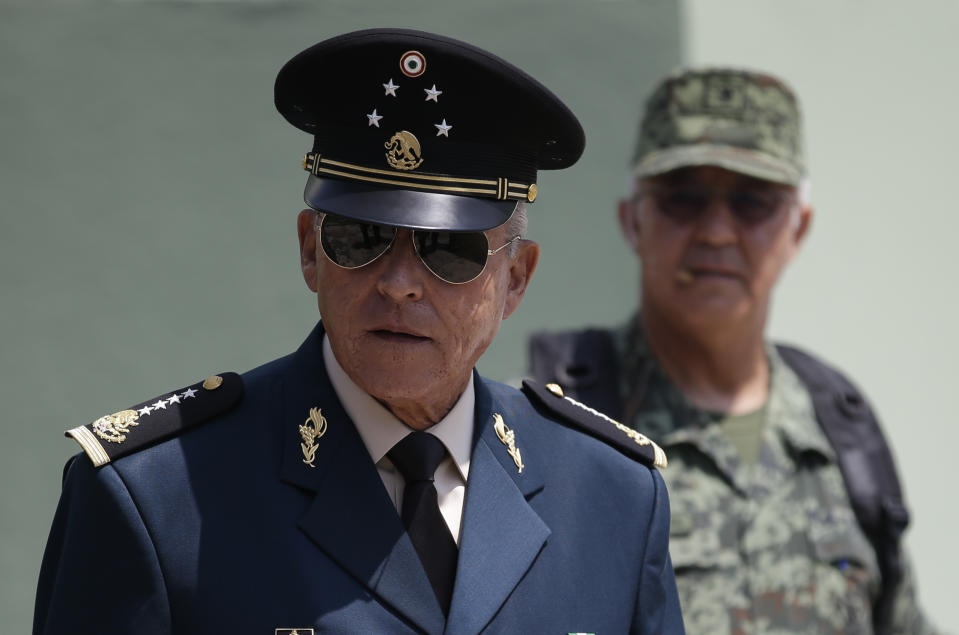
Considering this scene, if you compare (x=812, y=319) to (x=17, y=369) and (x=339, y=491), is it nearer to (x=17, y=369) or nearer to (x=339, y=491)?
(x=17, y=369)

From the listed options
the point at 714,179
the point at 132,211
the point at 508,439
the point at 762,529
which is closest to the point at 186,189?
the point at 132,211

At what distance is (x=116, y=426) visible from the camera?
2066mm

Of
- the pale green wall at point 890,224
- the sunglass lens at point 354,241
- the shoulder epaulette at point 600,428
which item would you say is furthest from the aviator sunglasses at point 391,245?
the pale green wall at point 890,224

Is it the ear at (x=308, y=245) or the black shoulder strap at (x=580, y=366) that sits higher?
the ear at (x=308, y=245)

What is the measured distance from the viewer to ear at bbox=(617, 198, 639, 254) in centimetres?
420

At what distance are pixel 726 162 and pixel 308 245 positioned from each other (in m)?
2.00

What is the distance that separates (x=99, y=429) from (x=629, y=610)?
0.92 metres

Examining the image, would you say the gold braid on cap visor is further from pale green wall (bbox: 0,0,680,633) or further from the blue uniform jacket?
pale green wall (bbox: 0,0,680,633)

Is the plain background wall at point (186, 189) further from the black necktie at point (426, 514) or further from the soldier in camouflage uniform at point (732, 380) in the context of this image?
the black necktie at point (426, 514)

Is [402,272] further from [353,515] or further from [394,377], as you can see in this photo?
[353,515]

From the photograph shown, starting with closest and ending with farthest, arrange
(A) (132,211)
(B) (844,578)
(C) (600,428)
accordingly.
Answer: (C) (600,428) < (B) (844,578) < (A) (132,211)

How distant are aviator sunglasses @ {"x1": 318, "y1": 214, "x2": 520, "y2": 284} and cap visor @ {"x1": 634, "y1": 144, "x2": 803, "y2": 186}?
198 cm

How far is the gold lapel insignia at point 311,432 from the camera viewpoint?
83.9 inches

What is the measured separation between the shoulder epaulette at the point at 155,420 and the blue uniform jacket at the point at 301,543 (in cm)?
2
